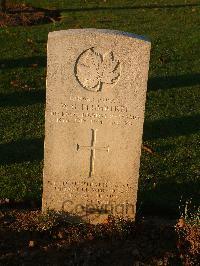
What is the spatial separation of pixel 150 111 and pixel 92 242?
3.94 meters

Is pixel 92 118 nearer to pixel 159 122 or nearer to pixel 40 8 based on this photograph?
pixel 159 122

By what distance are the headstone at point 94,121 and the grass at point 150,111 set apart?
0.76 metres

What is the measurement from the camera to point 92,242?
5.12m

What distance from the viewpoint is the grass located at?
6.29m

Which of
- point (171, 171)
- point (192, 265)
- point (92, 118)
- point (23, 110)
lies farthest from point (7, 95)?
point (192, 265)

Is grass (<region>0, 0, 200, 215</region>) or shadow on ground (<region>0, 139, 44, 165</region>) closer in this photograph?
grass (<region>0, 0, 200, 215</region>)

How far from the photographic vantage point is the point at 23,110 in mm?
8492

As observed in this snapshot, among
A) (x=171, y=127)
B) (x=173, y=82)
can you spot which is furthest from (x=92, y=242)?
(x=173, y=82)

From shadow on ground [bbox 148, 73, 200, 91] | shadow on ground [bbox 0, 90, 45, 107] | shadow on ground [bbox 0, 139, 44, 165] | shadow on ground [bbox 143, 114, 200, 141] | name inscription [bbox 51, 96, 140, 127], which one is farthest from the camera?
shadow on ground [bbox 148, 73, 200, 91]

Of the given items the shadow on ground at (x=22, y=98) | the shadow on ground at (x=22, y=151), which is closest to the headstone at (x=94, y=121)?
the shadow on ground at (x=22, y=151)

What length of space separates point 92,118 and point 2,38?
8844 mm

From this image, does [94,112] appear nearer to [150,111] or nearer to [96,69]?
[96,69]

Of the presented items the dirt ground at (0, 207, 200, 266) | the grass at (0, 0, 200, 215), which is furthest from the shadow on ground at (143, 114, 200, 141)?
the dirt ground at (0, 207, 200, 266)

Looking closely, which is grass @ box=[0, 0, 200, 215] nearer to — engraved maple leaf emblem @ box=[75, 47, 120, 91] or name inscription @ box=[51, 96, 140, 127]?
name inscription @ box=[51, 96, 140, 127]
